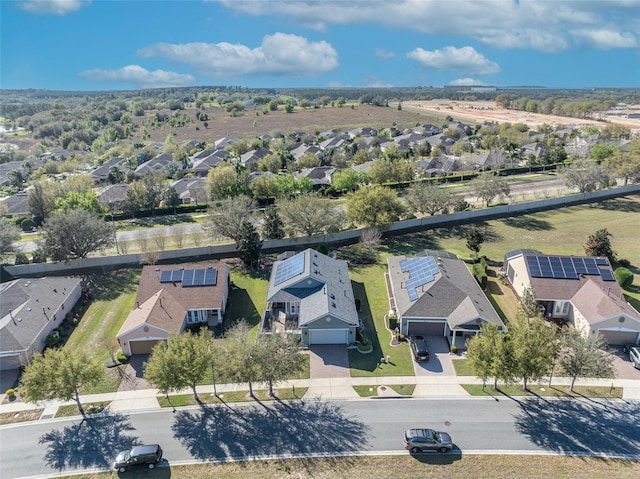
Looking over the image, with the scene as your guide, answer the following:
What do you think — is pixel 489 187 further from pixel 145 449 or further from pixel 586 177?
pixel 145 449

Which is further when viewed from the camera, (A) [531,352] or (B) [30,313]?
(B) [30,313]

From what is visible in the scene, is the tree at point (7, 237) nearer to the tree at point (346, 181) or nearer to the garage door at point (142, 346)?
the garage door at point (142, 346)

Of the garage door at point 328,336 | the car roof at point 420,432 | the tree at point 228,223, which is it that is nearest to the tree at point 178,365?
the garage door at point 328,336

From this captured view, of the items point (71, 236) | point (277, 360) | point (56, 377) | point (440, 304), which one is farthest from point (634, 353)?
point (71, 236)

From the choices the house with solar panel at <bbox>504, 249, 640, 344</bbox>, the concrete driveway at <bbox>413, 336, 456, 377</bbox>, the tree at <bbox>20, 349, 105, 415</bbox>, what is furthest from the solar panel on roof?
the house with solar panel at <bbox>504, 249, 640, 344</bbox>

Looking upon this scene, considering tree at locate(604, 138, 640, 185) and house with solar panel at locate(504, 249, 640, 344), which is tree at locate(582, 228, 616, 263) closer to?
house with solar panel at locate(504, 249, 640, 344)

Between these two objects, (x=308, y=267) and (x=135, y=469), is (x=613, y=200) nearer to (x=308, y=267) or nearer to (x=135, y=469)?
(x=308, y=267)
